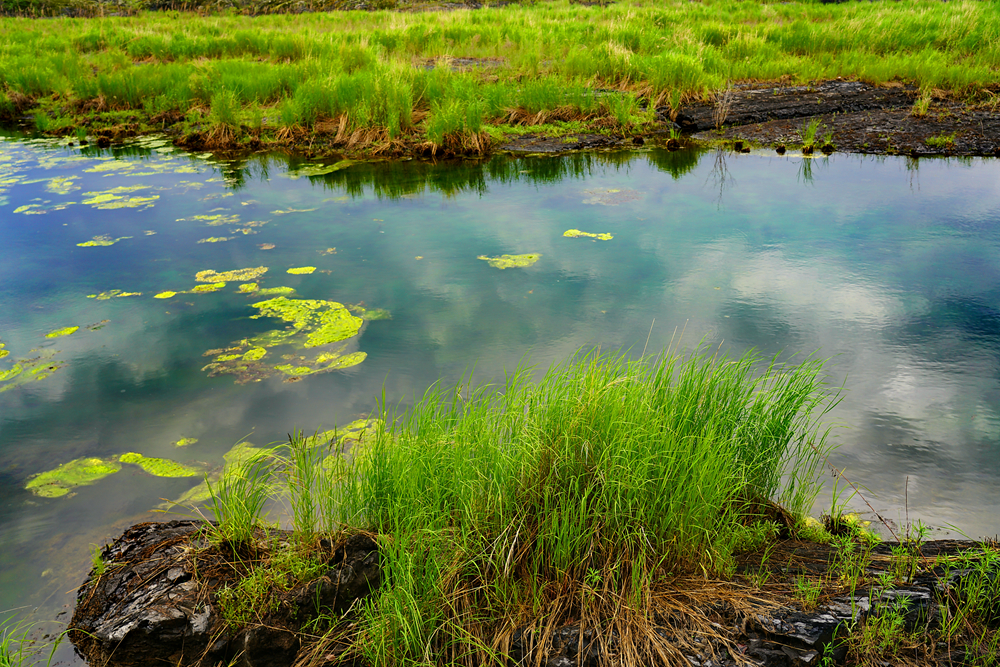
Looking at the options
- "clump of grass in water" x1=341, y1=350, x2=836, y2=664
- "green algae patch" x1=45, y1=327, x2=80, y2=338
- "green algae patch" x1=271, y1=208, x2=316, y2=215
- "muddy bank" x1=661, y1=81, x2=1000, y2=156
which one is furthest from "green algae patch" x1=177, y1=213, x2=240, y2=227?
"muddy bank" x1=661, y1=81, x2=1000, y2=156

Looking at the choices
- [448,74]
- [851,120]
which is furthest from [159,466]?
[851,120]

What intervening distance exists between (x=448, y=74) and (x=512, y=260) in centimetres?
487

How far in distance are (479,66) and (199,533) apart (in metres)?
9.30

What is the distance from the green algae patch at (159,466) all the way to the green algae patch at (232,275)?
6.38ft

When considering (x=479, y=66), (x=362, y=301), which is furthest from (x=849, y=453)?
(x=479, y=66)

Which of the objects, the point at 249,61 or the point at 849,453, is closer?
the point at 849,453

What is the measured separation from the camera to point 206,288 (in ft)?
13.9

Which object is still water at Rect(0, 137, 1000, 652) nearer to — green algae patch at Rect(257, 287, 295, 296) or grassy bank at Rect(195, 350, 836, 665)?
green algae patch at Rect(257, 287, 295, 296)

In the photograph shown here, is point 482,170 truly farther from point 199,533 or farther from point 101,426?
point 199,533

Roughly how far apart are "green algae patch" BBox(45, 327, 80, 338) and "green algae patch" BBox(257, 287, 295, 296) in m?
1.09

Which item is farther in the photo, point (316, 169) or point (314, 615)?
point (316, 169)

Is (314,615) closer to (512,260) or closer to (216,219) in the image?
(512,260)

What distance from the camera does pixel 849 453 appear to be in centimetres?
255

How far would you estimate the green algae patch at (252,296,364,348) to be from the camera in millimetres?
3611
